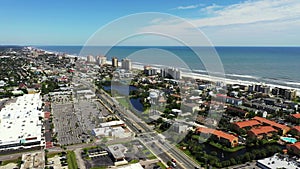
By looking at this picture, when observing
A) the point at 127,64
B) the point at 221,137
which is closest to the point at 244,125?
the point at 221,137

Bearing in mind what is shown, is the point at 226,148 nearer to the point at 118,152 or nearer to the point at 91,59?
the point at 118,152

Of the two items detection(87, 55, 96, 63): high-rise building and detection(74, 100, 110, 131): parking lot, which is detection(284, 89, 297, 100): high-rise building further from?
detection(87, 55, 96, 63): high-rise building

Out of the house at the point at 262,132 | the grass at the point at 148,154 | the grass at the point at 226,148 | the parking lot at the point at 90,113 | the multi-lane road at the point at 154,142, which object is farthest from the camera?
the parking lot at the point at 90,113

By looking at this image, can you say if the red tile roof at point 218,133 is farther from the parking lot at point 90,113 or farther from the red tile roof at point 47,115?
the red tile roof at point 47,115

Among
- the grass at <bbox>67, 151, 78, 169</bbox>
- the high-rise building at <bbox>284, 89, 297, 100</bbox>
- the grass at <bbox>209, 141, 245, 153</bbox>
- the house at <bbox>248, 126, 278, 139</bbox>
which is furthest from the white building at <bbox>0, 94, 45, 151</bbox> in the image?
the high-rise building at <bbox>284, 89, 297, 100</bbox>

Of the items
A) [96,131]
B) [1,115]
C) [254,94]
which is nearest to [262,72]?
[254,94]

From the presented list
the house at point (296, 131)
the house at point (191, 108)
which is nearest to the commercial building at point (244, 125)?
the house at point (296, 131)
